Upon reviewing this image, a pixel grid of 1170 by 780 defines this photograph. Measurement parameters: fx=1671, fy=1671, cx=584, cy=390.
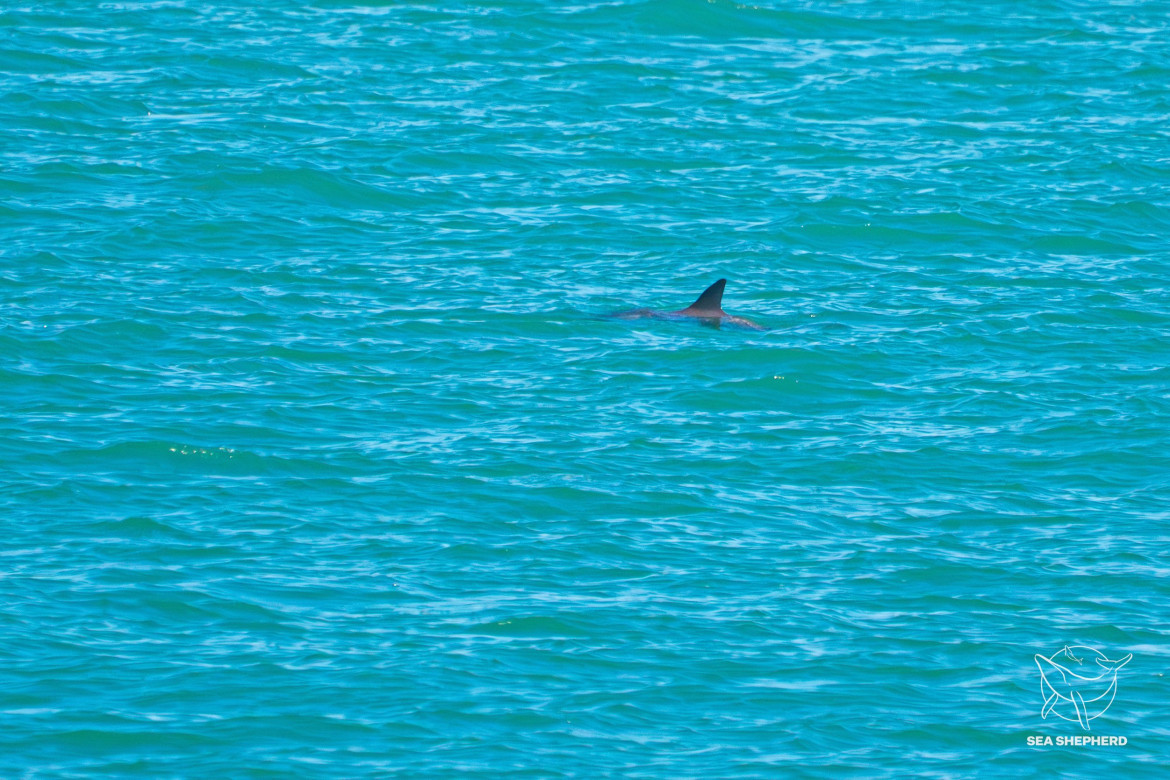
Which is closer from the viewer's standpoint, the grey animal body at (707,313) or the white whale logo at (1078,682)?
the white whale logo at (1078,682)

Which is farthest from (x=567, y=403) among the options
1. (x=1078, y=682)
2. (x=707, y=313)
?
(x=1078, y=682)

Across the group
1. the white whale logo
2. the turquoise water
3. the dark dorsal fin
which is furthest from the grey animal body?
the white whale logo

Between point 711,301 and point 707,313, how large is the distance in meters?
0.17

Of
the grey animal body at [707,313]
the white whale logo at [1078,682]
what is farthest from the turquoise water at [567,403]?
the grey animal body at [707,313]

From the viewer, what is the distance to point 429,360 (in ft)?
64.5

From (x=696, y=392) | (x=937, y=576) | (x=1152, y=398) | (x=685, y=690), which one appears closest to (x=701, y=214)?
(x=696, y=392)

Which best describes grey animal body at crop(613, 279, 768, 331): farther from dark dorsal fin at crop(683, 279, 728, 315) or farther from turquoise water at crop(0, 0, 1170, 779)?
turquoise water at crop(0, 0, 1170, 779)

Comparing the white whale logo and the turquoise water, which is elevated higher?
the turquoise water

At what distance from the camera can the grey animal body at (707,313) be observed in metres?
20.7

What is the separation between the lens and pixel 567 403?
18.5 m

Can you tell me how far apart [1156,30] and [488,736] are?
28892mm

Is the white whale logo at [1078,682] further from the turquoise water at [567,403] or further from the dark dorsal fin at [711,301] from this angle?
the dark dorsal fin at [711,301]

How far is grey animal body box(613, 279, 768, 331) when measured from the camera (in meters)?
20.7

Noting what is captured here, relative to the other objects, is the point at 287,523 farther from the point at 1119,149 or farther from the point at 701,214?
the point at 1119,149
